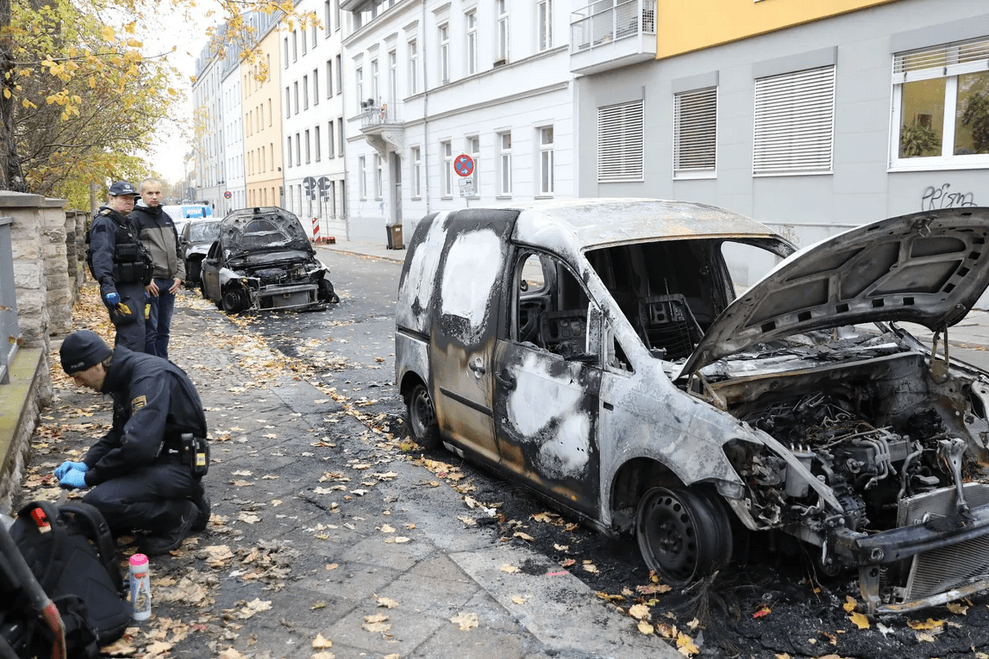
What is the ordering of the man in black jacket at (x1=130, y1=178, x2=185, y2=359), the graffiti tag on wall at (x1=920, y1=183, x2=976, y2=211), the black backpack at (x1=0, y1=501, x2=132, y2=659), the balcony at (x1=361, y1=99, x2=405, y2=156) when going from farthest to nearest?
the balcony at (x1=361, y1=99, x2=405, y2=156) < the graffiti tag on wall at (x1=920, y1=183, x2=976, y2=211) < the man in black jacket at (x1=130, y1=178, x2=185, y2=359) < the black backpack at (x1=0, y1=501, x2=132, y2=659)

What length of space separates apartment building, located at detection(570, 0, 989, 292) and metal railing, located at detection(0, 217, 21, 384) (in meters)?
12.3

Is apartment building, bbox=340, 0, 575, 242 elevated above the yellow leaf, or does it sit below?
above

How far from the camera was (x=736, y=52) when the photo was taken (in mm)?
17047

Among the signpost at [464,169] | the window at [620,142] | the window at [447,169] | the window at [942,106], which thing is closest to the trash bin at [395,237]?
the window at [447,169]

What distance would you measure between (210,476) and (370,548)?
1.81 metres

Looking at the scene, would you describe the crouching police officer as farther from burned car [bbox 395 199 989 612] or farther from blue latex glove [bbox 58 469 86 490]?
burned car [bbox 395 199 989 612]

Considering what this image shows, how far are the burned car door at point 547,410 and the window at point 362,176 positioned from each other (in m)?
34.9

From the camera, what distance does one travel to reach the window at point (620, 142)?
20.3 metres

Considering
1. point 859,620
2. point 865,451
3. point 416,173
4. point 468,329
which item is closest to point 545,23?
point 416,173

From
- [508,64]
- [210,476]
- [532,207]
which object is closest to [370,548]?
[210,476]

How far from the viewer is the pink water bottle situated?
3.82 m

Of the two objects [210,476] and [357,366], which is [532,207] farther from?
[357,366]

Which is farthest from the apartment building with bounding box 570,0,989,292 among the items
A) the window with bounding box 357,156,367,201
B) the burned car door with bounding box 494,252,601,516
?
the window with bounding box 357,156,367,201

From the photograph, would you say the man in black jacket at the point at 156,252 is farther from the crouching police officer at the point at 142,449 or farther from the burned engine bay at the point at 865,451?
the burned engine bay at the point at 865,451
